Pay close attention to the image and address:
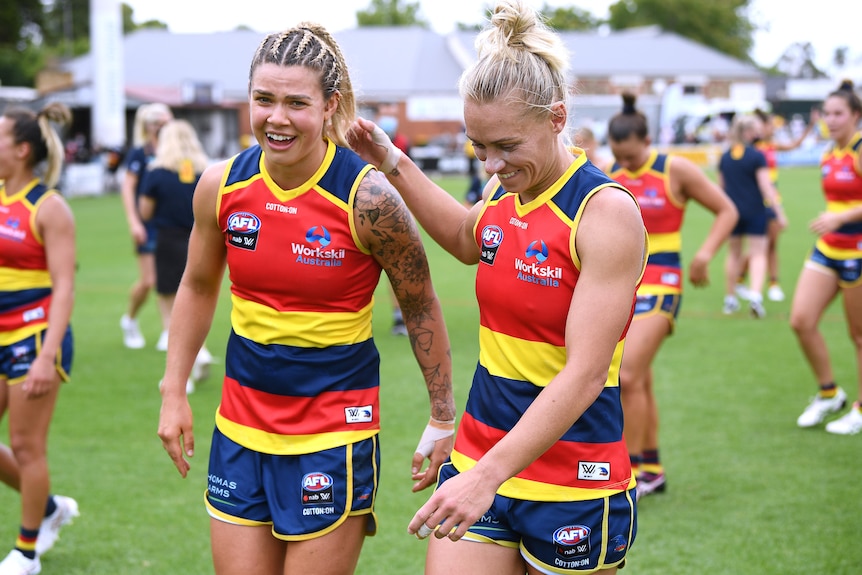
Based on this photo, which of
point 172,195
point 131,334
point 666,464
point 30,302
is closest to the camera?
point 30,302

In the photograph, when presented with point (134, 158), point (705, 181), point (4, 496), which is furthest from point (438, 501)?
point (134, 158)

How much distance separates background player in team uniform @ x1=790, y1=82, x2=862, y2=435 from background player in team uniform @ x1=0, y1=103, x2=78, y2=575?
5.18 metres

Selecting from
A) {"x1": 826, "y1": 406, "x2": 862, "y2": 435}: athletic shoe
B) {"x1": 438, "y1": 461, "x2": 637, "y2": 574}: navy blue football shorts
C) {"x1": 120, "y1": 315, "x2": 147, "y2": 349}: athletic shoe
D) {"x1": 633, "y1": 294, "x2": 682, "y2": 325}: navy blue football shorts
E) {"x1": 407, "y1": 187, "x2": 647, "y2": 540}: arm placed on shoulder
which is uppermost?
{"x1": 407, "y1": 187, "x2": 647, "y2": 540}: arm placed on shoulder

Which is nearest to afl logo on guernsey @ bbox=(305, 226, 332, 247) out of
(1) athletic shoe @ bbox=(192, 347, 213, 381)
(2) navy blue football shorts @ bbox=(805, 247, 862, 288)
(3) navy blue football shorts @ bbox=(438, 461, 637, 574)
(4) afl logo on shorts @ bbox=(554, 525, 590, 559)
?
(3) navy blue football shorts @ bbox=(438, 461, 637, 574)

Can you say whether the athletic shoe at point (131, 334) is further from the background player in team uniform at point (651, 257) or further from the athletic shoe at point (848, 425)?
the athletic shoe at point (848, 425)

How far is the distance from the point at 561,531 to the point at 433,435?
82 centimetres

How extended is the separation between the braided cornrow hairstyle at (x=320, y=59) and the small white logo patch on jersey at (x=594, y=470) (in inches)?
56.1

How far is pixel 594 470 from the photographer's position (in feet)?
9.73

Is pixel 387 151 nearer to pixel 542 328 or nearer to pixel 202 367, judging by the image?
pixel 542 328

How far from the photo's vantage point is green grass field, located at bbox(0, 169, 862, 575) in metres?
5.26

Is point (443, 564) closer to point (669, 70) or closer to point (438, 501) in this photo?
point (438, 501)

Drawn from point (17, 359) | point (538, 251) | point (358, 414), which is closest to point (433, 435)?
point (358, 414)

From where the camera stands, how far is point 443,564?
295cm

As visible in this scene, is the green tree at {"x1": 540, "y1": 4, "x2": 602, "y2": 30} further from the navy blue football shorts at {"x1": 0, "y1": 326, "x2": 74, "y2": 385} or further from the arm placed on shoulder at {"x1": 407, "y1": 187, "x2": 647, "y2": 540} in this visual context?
the arm placed on shoulder at {"x1": 407, "y1": 187, "x2": 647, "y2": 540}
